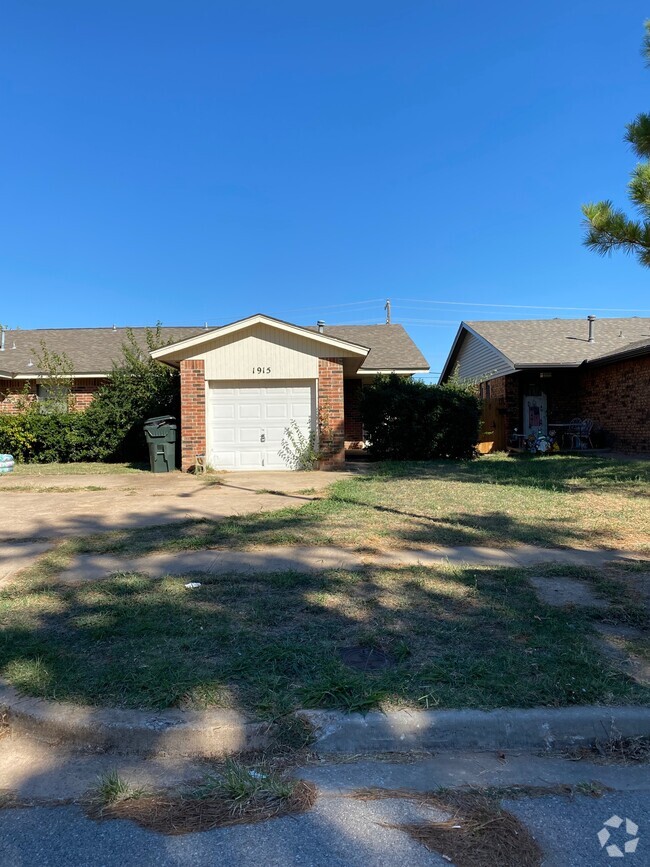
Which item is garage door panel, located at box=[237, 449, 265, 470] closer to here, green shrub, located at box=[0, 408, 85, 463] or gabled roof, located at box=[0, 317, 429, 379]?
gabled roof, located at box=[0, 317, 429, 379]

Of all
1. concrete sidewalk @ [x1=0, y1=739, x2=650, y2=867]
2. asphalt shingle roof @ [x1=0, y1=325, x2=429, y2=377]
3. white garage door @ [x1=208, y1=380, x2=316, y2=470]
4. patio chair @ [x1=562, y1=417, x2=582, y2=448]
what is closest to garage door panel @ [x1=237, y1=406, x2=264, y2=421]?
white garage door @ [x1=208, y1=380, x2=316, y2=470]

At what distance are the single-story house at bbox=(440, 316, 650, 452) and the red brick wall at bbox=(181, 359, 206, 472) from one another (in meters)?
8.89

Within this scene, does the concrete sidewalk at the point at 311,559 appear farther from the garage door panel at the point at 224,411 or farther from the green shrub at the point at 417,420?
the green shrub at the point at 417,420

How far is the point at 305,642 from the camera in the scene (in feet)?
12.2

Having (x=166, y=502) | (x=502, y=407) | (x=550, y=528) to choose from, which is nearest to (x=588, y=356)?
(x=502, y=407)

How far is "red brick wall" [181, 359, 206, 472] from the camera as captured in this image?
1442cm

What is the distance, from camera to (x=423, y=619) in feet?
13.5

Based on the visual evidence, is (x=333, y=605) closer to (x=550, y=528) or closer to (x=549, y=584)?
(x=549, y=584)

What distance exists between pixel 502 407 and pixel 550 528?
46.1 ft

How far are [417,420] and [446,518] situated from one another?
815cm

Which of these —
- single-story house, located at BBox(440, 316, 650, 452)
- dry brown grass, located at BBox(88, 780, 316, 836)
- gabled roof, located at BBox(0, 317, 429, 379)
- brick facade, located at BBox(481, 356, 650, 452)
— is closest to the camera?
dry brown grass, located at BBox(88, 780, 316, 836)

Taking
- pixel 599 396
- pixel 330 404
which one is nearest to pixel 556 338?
pixel 599 396

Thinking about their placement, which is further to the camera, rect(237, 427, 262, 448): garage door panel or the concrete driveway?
rect(237, 427, 262, 448): garage door panel

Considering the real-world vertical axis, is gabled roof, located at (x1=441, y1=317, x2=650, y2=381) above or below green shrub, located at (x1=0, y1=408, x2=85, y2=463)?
above
